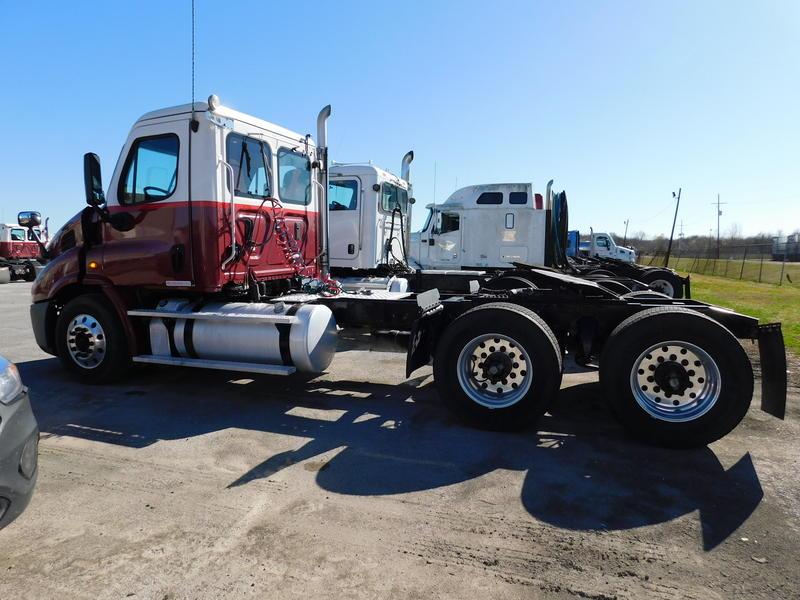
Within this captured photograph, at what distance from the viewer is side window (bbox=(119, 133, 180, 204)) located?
583 centimetres

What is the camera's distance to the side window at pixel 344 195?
10328mm

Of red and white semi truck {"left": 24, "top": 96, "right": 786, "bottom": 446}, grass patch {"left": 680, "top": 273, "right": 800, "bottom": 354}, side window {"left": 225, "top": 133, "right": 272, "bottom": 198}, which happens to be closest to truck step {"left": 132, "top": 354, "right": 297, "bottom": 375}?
red and white semi truck {"left": 24, "top": 96, "right": 786, "bottom": 446}

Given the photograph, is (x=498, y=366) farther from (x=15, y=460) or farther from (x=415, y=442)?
(x=15, y=460)

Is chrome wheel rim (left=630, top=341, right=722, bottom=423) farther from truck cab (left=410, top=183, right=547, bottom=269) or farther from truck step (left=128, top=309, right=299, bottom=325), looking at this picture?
truck cab (left=410, top=183, right=547, bottom=269)

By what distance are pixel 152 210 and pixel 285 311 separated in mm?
1892

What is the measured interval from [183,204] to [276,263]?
1.34 metres

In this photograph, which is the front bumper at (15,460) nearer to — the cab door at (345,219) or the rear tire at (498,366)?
the rear tire at (498,366)

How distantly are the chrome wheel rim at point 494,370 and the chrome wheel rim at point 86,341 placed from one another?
13.9 ft

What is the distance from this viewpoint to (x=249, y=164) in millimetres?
6172

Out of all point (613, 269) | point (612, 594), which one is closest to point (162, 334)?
point (612, 594)

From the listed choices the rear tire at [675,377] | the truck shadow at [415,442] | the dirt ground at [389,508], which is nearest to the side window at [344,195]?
the truck shadow at [415,442]

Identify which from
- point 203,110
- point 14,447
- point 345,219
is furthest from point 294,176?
point 14,447

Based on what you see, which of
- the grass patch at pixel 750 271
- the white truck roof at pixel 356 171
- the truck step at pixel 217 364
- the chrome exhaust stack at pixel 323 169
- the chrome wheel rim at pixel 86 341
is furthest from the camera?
the grass patch at pixel 750 271

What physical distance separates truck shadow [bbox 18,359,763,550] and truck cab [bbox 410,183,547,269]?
7.37m
